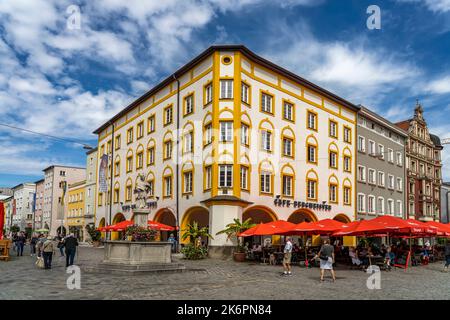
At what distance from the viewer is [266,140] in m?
33.7

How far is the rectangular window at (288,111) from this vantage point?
117 ft

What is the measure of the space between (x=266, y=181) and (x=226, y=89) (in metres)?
7.60

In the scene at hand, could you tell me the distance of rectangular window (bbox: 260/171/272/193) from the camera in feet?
109

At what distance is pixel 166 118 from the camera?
38781 mm

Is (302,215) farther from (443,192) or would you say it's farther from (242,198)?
(443,192)

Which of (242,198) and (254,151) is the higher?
(254,151)

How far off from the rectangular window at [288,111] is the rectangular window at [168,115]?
9.68 metres

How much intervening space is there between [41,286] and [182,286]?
14.9ft

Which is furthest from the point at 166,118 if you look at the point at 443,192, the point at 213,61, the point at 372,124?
the point at 443,192

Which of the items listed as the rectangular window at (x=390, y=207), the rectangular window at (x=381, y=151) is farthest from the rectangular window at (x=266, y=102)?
the rectangular window at (x=390, y=207)

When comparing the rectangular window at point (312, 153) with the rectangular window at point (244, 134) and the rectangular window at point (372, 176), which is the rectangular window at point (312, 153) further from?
the rectangular window at point (372, 176)

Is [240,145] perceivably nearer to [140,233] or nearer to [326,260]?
[140,233]

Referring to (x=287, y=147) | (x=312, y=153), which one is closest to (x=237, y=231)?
(x=287, y=147)
